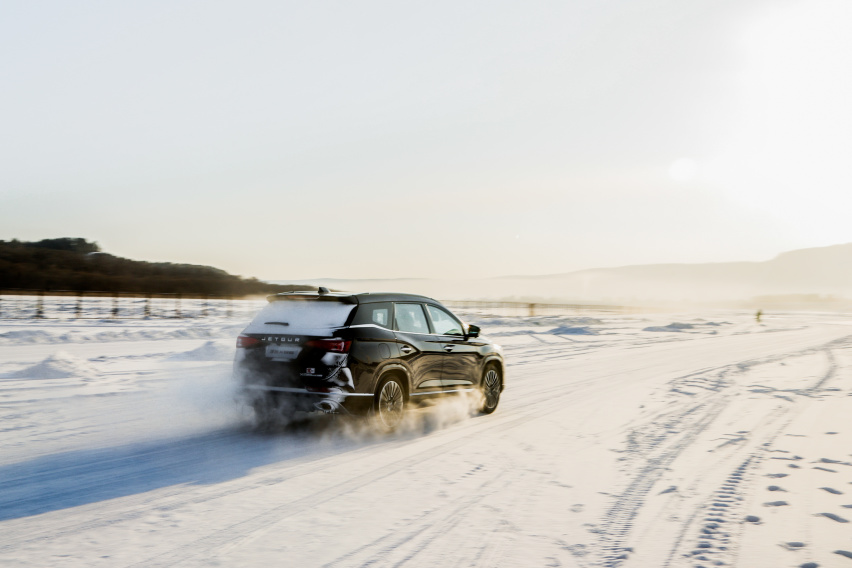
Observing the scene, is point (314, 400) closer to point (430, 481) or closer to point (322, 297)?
point (322, 297)

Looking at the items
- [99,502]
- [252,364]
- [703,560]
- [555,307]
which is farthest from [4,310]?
[555,307]

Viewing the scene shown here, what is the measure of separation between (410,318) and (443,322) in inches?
30.9

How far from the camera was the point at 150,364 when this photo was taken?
15953mm

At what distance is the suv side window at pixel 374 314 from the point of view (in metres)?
8.41

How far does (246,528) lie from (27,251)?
7227 centimetres

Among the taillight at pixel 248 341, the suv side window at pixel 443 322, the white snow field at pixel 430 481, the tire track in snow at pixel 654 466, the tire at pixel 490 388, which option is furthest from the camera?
the tire at pixel 490 388

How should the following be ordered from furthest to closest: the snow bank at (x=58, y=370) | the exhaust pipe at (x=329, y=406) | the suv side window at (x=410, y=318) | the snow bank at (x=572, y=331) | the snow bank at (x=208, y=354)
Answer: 1. the snow bank at (x=572, y=331)
2. the snow bank at (x=208, y=354)
3. the snow bank at (x=58, y=370)
4. the suv side window at (x=410, y=318)
5. the exhaust pipe at (x=329, y=406)

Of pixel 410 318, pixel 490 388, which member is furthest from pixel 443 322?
pixel 490 388

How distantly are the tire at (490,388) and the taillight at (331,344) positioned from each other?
3.09 m

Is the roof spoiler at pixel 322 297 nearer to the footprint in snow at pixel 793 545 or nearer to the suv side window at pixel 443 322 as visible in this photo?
the suv side window at pixel 443 322

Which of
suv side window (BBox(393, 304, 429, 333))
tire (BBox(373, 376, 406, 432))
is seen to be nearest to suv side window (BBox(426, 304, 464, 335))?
suv side window (BBox(393, 304, 429, 333))

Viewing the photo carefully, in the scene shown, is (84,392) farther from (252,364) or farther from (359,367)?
(359,367)

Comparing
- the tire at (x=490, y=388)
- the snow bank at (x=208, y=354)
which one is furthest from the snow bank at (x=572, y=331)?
the tire at (x=490, y=388)

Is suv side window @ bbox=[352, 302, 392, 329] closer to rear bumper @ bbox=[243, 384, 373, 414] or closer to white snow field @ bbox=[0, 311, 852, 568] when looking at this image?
rear bumper @ bbox=[243, 384, 373, 414]
